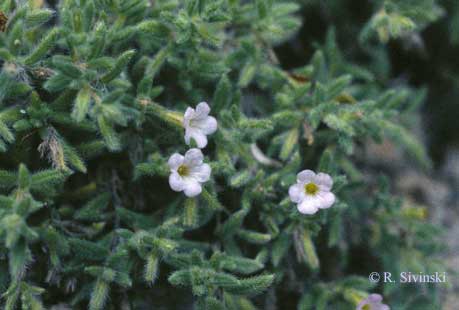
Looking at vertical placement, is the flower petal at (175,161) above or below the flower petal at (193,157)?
below

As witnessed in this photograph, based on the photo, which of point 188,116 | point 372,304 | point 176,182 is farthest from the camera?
point 372,304

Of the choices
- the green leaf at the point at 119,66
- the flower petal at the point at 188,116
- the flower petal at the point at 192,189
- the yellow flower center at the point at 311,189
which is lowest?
the flower petal at the point at 192,189

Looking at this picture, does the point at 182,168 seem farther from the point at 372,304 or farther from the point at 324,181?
the point at 372,304

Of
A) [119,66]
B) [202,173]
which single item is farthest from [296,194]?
[119,66]

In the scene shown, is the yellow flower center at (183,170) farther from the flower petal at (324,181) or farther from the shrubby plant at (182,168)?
the flower petal at (324,181)

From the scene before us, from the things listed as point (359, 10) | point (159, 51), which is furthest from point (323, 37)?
point (159, 51)

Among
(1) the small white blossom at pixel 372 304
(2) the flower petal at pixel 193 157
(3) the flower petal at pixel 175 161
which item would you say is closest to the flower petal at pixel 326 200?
(1) the small white blossom at pixel 372 304

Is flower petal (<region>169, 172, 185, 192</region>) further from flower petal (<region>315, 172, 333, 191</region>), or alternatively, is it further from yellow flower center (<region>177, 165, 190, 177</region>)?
flower petal (<region>315, 172, 333, 191</region>)
